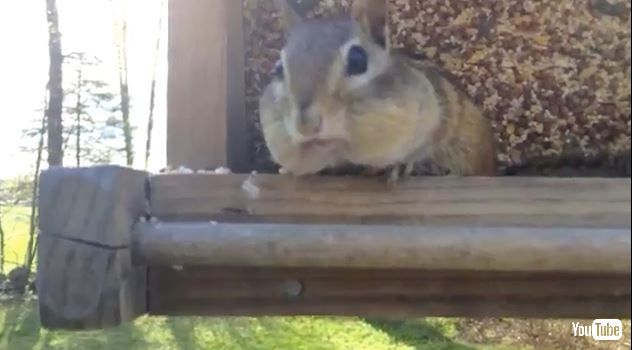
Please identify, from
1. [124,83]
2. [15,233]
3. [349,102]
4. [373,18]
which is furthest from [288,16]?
[15,233]

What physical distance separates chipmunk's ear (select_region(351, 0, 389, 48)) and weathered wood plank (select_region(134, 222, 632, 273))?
274 mm

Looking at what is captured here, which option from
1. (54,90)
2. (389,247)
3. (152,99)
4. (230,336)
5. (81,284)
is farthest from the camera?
(54,90)

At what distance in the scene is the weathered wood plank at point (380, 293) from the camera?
996mm

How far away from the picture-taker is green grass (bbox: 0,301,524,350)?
2.78 metres

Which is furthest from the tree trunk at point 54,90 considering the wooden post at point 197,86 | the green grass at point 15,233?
the wooden post at point 197,86

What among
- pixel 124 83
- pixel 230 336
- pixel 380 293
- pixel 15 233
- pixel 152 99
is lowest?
pixel 230 336

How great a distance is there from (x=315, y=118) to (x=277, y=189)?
4.5 inches

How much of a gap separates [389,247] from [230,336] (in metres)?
2.08

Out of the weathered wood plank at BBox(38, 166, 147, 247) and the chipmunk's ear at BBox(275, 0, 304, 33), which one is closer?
the weathered wood plank at BBox(38, 166, 147, 247)

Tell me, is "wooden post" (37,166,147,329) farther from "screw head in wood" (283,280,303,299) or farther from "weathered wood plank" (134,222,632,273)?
"screw head in wood" (283,280,303,299)

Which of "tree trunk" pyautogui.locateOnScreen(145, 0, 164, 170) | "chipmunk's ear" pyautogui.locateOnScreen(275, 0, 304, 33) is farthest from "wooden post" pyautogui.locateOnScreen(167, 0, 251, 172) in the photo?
"tree trunk" pyautogui.locateOnScreen(145, 0, 164, 170)

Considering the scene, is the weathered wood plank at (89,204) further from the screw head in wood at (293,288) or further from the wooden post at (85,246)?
the screw head in wood at (293,288)

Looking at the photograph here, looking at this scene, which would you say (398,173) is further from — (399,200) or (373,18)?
(373,18)

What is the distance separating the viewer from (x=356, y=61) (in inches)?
38.4
